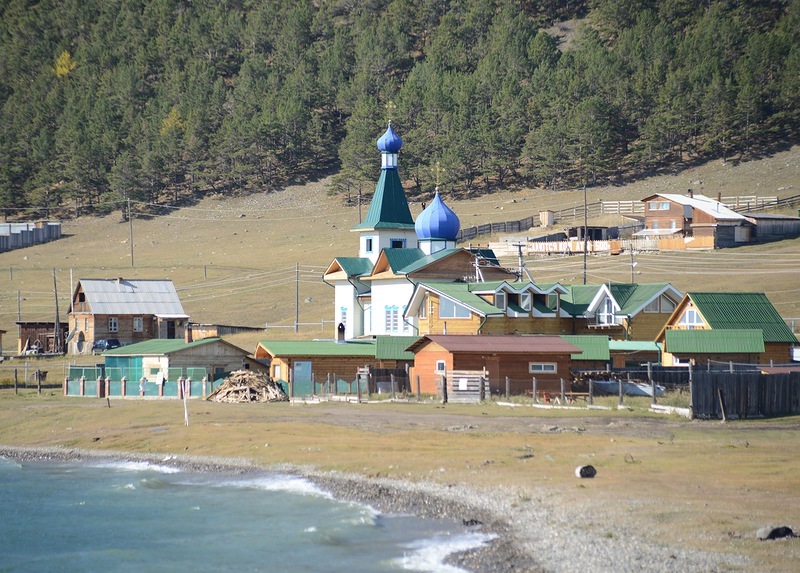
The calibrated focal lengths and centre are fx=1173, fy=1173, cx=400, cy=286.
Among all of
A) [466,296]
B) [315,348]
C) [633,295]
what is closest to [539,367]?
[466,296]

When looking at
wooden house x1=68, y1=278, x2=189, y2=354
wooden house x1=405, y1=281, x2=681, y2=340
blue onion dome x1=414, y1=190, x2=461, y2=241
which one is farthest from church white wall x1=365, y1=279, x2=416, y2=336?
wooden house x1=68, y1=278, x2=189, y2=354

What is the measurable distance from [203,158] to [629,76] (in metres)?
63.1

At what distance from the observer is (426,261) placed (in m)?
64.7

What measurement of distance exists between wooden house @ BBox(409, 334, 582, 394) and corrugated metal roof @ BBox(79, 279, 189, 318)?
127 feet

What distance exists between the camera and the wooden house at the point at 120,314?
83375 millimetres

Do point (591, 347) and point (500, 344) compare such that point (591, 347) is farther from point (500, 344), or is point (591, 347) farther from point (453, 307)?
point (453, 307)

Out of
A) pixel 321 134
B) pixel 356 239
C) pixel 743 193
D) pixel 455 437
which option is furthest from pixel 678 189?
pixel 455 437

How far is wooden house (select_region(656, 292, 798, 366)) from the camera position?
5322cm

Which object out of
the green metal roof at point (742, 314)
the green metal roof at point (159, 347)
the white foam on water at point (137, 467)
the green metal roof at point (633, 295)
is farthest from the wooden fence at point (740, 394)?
the green metal roof at point (159, 347)

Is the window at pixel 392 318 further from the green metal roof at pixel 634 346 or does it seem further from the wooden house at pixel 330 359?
the green metal roof at pixel 634 346

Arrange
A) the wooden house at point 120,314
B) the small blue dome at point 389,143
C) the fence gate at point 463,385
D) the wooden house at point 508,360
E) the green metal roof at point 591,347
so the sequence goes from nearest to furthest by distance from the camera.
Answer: the fence gate at point 463,385 → the wooden house at point 508,360 → the green metal roof at point 591,347 → the small blue dome at point 389,143 → the wooden house at point 120,314

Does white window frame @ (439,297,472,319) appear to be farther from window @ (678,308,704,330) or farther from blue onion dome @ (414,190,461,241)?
window @ (678,308,704,330)

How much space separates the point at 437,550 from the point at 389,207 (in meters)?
50.4

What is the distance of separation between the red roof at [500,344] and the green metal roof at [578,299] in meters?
10.8
